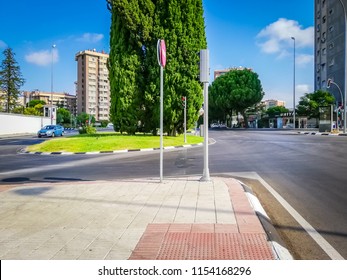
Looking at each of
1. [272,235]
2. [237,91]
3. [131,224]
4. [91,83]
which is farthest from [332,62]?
[91,83]

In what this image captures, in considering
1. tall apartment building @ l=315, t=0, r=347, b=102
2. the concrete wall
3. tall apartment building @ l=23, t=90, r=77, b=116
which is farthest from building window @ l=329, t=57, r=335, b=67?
tall apartment building @ l=23, t=90, r=77, b=116

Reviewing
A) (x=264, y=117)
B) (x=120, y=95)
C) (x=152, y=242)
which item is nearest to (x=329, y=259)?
(x=152, y=242)

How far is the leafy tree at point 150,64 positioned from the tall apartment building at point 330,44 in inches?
1611

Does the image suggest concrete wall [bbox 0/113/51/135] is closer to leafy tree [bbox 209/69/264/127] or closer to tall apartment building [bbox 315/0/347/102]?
leafy tree [bbox 209/69/264/127]

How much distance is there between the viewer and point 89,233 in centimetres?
420

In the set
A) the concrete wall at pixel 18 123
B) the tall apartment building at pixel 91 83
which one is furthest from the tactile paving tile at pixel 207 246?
the tall apartment building at pixel 91 83

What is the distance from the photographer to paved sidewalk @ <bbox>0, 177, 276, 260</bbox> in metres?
3.56

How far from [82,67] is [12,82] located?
61.6 metres

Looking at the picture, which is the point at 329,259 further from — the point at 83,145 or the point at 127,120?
the point at 127,120

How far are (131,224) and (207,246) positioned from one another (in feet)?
4.36

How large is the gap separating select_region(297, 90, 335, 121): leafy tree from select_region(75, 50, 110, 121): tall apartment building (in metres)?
88.8

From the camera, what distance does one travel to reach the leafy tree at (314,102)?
54.0 meters

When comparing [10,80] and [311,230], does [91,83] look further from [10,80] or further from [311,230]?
[311,230]

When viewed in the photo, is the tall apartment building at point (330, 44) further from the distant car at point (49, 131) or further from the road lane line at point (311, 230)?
the road lane line at point (311, 230)
